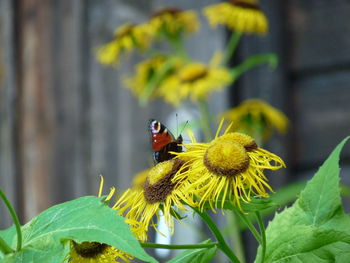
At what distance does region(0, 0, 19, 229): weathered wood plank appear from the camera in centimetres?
219

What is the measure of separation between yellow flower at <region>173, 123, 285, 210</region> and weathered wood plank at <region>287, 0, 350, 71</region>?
1.33 metres

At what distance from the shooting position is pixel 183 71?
1488mm

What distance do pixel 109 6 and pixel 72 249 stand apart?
65.4 inches

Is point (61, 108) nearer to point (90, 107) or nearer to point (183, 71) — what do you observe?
point (90, 107)

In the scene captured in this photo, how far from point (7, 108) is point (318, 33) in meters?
0.98

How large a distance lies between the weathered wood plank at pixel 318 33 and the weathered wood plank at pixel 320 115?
1.7 inches

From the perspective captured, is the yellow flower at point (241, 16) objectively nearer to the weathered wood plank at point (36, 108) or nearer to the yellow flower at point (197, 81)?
the yellow flower at point (197, 81)

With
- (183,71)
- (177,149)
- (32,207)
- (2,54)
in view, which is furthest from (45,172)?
(177,149)

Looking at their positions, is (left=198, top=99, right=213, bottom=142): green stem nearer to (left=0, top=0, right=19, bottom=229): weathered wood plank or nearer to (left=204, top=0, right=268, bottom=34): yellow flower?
(left=204, top=0, right=268, bottom=34): yellow flower

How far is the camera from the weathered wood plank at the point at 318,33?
1766 mm

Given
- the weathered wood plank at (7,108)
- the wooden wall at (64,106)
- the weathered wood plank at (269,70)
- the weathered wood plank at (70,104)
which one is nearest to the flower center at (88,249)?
the weathered wood plank at (269,70)

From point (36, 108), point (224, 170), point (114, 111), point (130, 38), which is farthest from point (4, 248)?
point (36, 108)

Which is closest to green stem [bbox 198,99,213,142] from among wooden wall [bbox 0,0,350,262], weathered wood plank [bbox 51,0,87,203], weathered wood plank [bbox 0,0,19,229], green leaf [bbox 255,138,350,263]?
wooden wall [bbox 0,0,350,262]

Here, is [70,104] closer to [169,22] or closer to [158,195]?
[169,22]
